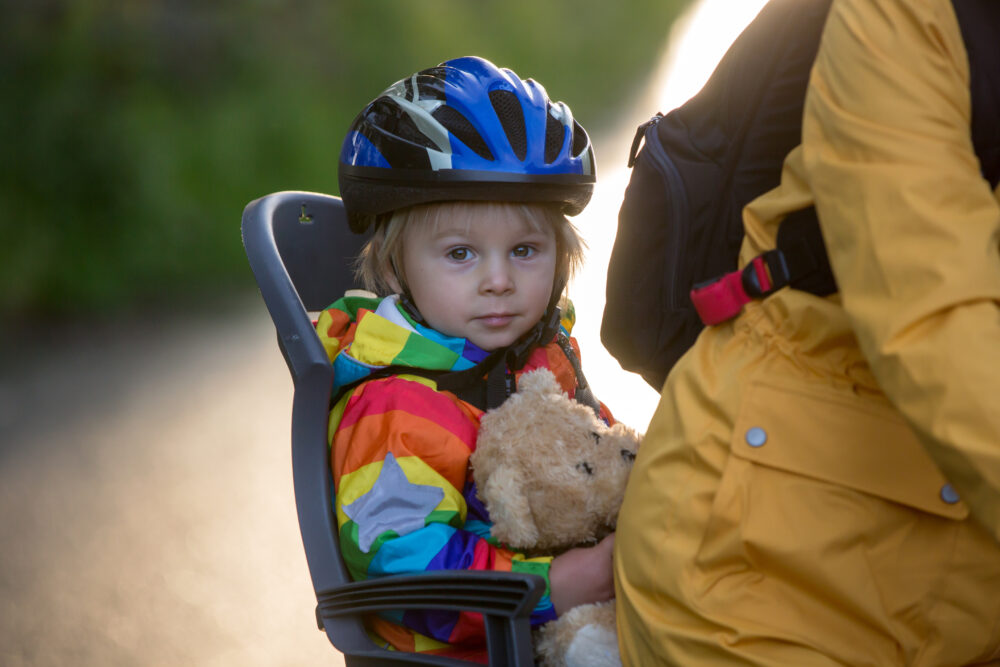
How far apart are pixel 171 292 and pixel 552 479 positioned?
5.50m

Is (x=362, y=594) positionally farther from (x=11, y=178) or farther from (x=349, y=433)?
(x=11, y=178)

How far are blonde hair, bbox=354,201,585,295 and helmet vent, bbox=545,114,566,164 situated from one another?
10 cm

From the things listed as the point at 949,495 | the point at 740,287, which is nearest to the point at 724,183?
the point at 740,287

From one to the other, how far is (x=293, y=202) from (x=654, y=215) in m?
0.83

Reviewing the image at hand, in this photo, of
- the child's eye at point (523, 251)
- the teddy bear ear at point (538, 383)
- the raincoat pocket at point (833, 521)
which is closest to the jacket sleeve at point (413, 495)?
the teddy bear ear at point (538, 383)

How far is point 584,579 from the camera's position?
1519 mm

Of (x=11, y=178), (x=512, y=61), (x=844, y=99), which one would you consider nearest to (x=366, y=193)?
(x=844, y=99)

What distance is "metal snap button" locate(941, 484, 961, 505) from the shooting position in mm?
1097

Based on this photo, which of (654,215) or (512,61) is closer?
(654,215)

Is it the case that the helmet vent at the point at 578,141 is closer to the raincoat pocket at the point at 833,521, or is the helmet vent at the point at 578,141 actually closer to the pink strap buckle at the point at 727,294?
the pink strap buckle at the point at 727,294

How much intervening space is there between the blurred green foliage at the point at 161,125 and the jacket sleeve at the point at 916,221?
590 centimetres

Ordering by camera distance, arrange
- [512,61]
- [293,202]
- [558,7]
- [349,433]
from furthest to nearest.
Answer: [558,7] < [512,61] < [293,202] < [349,433]

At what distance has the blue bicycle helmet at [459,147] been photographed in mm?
1880

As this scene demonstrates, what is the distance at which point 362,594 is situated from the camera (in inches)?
60.0
